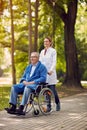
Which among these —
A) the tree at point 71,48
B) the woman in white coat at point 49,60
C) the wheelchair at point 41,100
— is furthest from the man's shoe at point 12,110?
the tree at point 71,48

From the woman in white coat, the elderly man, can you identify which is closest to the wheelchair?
the elderly man

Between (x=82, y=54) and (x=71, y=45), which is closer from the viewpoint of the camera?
(x=71, y=45)

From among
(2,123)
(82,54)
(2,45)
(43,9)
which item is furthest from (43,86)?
(82,54)

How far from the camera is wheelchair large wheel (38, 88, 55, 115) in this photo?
369 inches

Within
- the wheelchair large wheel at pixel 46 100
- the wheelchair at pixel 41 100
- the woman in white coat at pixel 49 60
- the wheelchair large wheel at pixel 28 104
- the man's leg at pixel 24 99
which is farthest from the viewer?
the woman in white coat at pixel 49 60

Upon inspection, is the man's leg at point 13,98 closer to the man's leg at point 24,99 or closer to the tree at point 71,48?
the man's leg at point 24,99

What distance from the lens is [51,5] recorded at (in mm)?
22281

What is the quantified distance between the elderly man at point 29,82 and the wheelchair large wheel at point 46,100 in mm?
281

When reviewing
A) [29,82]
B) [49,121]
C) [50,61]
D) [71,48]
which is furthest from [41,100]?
[71,48]

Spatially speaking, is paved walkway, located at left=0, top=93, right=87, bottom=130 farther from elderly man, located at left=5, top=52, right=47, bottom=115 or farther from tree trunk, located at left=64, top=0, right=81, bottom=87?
tree trunk, located at left=64, top=0, right=81, bottom=87

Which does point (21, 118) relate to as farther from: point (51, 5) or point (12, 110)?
point (51, 5)

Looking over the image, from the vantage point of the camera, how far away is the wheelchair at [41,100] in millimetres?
9242

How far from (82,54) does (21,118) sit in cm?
3186

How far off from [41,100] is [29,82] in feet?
1.75
